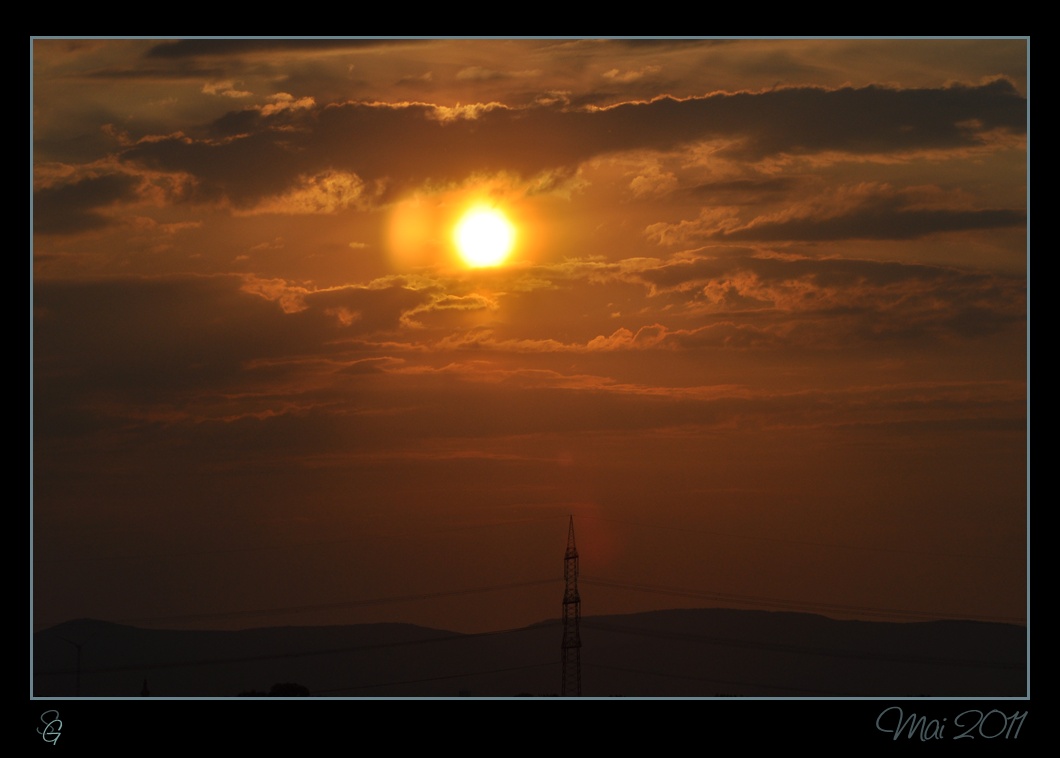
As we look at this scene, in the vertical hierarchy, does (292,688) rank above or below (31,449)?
above

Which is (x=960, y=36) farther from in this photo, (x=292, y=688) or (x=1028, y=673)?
(x=292, y=688)

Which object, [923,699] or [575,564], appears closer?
[923,699]

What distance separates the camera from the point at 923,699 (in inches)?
1592

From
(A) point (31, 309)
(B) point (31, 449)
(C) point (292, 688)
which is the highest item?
(C) point (292, 688)

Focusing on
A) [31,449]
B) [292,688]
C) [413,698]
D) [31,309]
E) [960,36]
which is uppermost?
[292,688]

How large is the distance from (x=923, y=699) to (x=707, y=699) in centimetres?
606

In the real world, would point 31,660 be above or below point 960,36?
below

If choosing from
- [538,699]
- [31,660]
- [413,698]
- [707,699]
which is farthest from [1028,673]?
[31,660]

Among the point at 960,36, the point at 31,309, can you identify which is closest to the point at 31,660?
the point at 31,309

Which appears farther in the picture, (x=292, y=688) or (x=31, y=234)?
(x=292, y=688)

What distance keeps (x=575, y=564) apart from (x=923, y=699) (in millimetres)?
70233

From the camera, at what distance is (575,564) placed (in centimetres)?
11006
